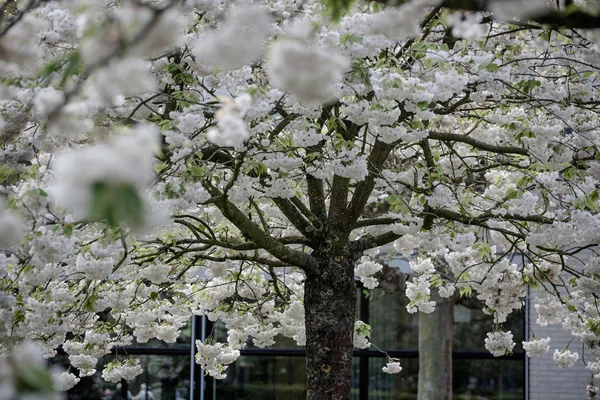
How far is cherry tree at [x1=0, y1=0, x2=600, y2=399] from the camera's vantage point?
2.60 metres

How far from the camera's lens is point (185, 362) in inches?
405

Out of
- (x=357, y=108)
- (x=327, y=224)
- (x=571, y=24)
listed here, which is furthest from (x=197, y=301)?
(x=571, y=24)

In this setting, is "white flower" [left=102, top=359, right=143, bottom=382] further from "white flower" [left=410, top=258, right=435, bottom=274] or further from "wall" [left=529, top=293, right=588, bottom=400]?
"wall" [left=529, top=293, right=588, bottom=400]

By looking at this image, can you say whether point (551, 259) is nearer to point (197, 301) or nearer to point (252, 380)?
point (197, 301)

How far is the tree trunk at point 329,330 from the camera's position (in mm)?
5688

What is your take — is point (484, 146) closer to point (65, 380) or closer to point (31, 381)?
point (65, 380)

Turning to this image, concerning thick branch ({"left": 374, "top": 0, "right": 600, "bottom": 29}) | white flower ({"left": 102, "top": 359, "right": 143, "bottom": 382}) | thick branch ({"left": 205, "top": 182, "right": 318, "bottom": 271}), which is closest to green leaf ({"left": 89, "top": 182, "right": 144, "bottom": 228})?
thick branch ({"left": 374, "top": 0, "right": 600, "bottom": 29})

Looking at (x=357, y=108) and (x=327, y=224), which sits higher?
(x=357, y=108)

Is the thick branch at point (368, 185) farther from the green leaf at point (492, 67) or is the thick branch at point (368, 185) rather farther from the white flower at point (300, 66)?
the white flower at point (300, 66)

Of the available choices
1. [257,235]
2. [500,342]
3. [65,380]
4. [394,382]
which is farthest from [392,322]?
[257,235]

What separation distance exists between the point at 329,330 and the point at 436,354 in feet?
12.8

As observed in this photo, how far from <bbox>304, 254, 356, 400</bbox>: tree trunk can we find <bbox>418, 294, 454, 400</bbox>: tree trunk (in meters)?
3.69

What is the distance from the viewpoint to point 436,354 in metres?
9.25

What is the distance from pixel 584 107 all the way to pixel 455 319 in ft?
17.9
